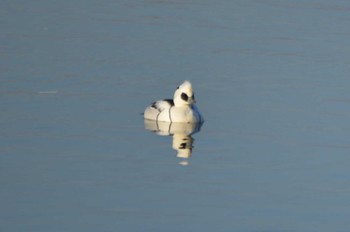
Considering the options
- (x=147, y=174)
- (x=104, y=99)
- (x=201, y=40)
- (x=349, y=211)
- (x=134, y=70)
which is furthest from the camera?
(x=201, y=40)

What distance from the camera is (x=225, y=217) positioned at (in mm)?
14367

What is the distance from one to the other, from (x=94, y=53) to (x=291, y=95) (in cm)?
424

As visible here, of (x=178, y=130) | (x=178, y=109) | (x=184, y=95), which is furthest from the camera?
(x=178, y=109)

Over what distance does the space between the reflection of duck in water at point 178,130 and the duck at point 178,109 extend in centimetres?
8

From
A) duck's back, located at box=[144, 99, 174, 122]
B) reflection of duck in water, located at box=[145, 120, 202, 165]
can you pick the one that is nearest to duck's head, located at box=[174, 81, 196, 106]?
duck's back, located at box=[144, 99, 174, 122]

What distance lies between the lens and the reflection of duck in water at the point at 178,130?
1855 centimetres

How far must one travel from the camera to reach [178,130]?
2038 centimetres

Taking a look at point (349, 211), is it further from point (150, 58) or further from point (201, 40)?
point (201, 40)

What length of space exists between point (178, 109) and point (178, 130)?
673mm

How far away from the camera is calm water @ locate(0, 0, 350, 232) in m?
14.6

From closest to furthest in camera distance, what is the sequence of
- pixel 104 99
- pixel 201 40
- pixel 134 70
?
pixel 104 99
pixel 134 70
pixel 201 40

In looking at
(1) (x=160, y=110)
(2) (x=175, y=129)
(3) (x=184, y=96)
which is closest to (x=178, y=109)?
(3) (x=184, y=96)

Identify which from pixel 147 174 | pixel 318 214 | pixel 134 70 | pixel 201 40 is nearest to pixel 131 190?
pixel 147 174

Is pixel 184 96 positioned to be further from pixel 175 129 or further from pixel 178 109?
pixel 175 129
